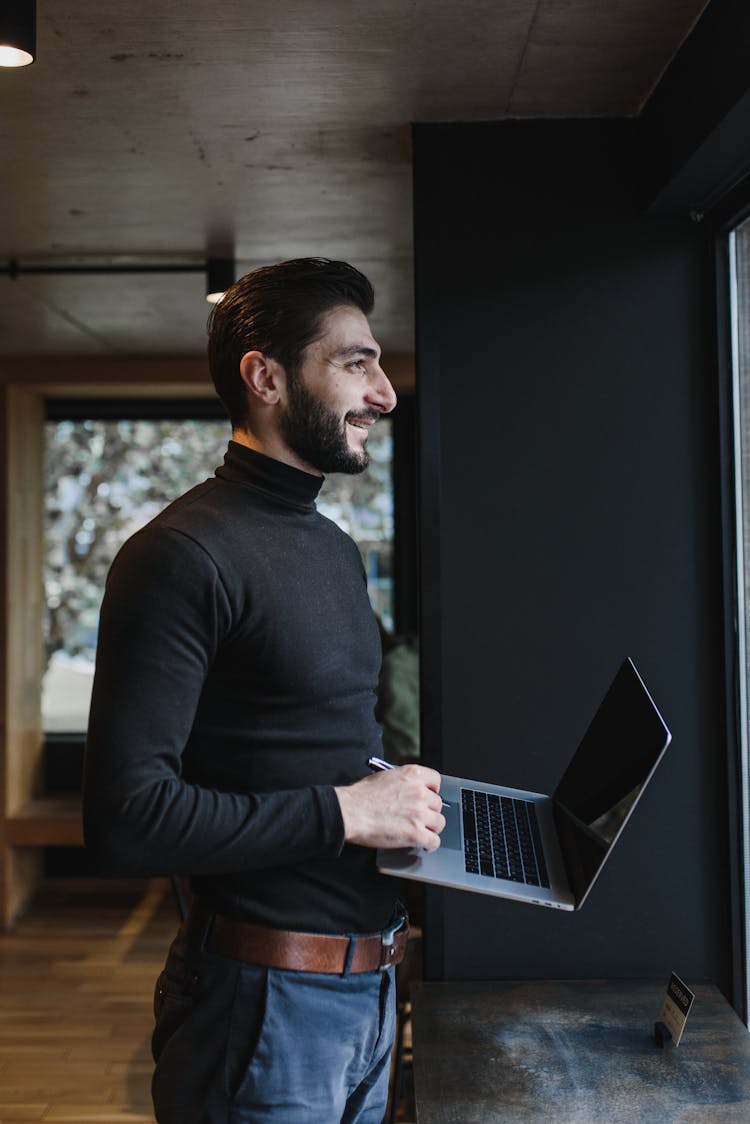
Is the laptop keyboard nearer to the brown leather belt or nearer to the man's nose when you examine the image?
the brown leather belt

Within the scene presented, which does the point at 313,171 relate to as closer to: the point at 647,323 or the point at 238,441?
the point at 647,323

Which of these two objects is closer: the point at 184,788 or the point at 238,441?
the point at 184,788

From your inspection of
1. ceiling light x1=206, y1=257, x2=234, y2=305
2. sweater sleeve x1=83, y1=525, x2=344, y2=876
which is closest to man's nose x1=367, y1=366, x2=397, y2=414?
sweater sleeve x1=83, y1=525, x2=344, y2=876

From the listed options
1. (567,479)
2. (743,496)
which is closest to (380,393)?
(567,479)

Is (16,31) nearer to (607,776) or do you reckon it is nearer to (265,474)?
(265,474)

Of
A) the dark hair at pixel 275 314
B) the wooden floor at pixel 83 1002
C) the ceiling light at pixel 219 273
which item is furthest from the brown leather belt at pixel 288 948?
the ceiling light at pixel 219 273

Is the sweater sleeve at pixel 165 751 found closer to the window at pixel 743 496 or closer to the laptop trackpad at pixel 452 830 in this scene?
the laptop trackpad at pixel 452 830

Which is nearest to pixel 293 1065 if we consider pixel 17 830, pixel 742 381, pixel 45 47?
pixel 742 381

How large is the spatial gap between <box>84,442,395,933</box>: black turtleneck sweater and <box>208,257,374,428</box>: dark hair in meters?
0.11

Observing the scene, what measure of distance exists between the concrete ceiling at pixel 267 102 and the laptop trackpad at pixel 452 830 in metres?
1.26

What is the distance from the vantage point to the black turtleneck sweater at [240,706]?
121 cm

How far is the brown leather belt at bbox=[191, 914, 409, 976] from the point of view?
1342mm

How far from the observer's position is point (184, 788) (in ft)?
4.01

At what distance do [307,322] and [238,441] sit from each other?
0.18 metres
